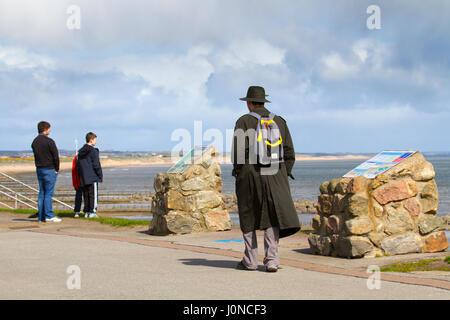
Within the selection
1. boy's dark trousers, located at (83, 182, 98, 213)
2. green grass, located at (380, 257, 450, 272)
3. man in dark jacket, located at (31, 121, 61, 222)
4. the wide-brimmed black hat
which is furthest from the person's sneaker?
boy's dark trousers, located at (83, 182, 98, 213)

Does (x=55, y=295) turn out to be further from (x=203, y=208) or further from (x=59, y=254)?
(x=203, y=208)

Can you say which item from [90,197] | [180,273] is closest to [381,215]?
[180,273]

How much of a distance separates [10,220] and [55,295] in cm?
955

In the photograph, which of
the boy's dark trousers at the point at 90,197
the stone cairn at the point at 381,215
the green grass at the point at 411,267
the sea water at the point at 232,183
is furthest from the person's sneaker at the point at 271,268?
the sea water at the point at 232,183

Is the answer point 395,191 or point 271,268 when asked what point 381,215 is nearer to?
point 395,191

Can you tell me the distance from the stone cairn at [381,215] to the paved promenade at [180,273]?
23 cm

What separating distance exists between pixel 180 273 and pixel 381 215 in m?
2.95

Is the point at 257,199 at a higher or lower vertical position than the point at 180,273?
higher

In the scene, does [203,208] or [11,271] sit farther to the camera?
[203,208]

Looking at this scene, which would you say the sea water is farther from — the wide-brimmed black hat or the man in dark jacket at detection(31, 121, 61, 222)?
the wide-brimmed black hat

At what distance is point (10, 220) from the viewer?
14.7 metres

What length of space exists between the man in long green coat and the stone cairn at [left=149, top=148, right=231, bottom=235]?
4.36 m

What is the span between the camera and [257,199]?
23.5 feet
